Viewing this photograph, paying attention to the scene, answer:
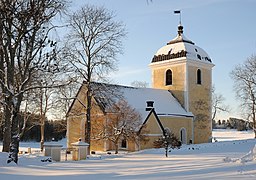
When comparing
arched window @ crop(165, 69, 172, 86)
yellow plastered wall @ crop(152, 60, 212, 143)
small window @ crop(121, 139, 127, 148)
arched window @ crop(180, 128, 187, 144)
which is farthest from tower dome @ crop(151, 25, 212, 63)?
small window @ crop(121, 139, 127, 148)

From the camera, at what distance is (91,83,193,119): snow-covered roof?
36.9m

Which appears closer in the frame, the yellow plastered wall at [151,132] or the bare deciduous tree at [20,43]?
the bare deciduous tree at [20,43]

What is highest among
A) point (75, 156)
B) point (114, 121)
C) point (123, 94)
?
point (123, 94)

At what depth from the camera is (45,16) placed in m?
17.1

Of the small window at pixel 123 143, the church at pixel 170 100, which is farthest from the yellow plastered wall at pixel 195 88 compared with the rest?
the small window at pixel 123 143

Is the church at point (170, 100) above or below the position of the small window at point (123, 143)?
above

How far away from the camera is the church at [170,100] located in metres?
34.7

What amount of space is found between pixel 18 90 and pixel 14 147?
106 inches

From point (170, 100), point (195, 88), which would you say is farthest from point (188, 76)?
point (170, 100)

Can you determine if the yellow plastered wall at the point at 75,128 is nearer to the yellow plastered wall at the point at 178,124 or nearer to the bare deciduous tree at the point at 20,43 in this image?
the yellow plastered wall at the point at 178,124

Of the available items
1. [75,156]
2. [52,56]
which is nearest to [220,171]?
[52,56]

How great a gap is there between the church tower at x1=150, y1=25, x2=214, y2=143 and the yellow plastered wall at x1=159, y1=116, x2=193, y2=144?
1.17 m

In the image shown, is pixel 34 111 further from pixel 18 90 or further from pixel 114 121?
pixel 18 90

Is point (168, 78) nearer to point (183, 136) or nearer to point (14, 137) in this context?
point (183, 136)
